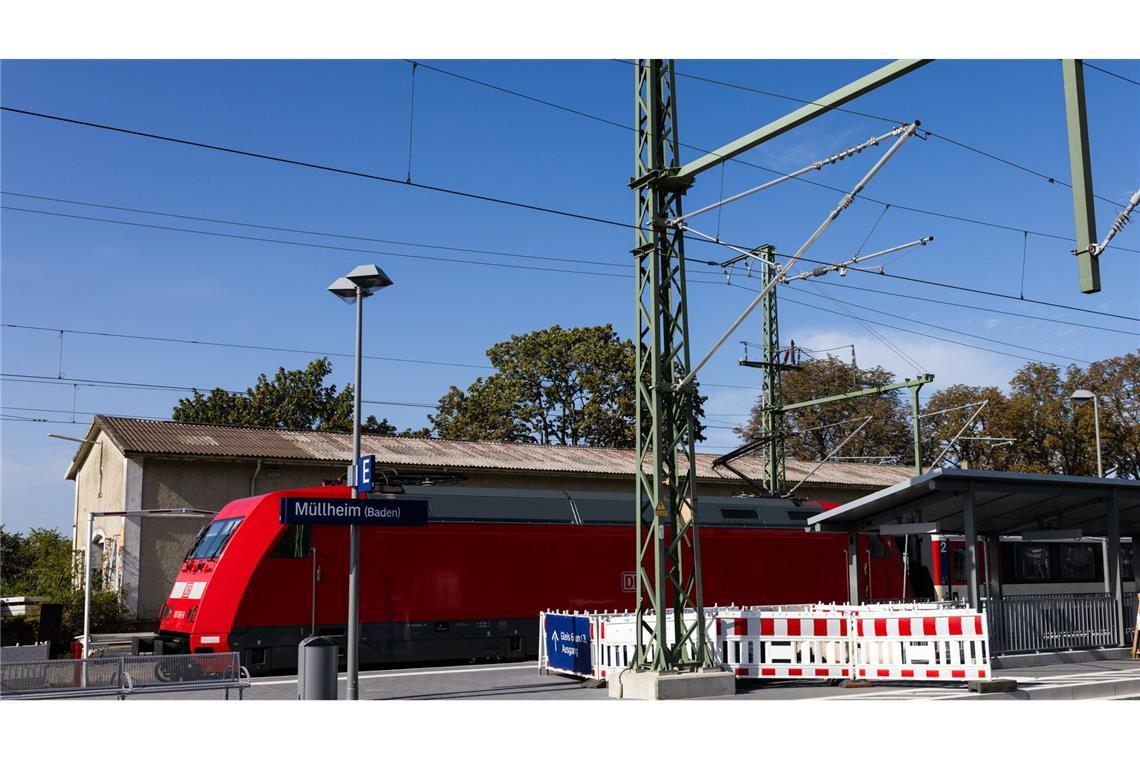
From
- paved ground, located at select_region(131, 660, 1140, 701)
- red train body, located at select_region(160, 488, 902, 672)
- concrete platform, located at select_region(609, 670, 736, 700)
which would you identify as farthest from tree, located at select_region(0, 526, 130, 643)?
concrete platform, located at select_region(609, 670, 736, 700)

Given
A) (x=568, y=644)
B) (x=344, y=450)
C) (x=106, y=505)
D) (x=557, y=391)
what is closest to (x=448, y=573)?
(x=568, y=644)

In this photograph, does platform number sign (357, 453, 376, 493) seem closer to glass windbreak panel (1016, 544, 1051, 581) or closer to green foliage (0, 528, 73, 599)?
green foliage (0, 528, 73, 599)

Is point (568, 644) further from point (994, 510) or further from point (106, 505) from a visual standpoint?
point (106, 505)

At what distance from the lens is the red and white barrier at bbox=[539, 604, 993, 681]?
14.1 m

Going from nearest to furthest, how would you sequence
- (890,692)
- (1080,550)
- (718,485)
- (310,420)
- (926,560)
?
1. (890,692)
2. (926,560)
3. (1080,550)
4. (718,485)
5. (310,420)

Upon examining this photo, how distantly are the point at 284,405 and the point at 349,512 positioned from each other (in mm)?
47108

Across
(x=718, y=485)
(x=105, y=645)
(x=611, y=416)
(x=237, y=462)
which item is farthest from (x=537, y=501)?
(x=611, y=416)

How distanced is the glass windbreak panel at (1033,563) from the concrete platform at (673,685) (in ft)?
56.3

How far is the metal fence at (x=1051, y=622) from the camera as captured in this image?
1775 centimetres

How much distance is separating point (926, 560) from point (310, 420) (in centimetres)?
3950

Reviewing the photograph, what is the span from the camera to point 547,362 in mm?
53625

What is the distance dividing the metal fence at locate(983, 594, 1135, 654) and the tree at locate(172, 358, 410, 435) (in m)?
42.6

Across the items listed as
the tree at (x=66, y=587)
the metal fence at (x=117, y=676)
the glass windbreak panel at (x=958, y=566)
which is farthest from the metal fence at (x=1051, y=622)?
the tree at (x=66, y=587)

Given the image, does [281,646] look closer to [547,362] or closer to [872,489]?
[872,489]
